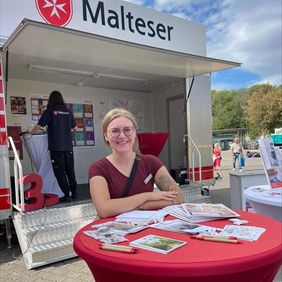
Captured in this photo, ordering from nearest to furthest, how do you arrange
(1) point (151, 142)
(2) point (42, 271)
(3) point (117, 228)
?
1. (3) point (117, 228)
2. (2) point (42, 271)
3. (1) point (151, 142)

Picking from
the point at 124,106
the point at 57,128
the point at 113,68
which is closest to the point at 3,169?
the point at 57,128

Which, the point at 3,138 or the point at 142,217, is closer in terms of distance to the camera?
the point at 142,217

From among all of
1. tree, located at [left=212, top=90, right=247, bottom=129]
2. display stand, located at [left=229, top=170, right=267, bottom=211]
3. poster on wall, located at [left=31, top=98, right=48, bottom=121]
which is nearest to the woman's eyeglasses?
display stand, located at [left=229, top=170, right=267, bottom=211]

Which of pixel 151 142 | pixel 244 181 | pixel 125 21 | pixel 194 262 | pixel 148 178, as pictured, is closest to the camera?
pixel 194 262

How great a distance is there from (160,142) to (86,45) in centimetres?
233

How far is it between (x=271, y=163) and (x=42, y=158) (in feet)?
10.9

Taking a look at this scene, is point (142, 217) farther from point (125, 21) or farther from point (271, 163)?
point (125, 21)

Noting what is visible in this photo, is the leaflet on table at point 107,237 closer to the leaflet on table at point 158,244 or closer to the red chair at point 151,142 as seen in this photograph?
the leaflet on table at point 158,244

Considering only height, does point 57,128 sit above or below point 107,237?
above

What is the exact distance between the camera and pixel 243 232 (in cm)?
126

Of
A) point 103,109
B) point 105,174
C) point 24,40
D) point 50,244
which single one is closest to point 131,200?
point 105,174

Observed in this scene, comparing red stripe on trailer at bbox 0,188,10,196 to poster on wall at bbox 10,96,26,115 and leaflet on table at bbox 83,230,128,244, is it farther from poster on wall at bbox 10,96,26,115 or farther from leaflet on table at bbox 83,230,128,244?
leaflet on table at bbox 83,230,128,244

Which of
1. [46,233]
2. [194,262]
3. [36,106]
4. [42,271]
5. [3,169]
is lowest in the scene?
[42,271]

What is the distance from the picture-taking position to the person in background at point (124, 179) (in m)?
1.69
